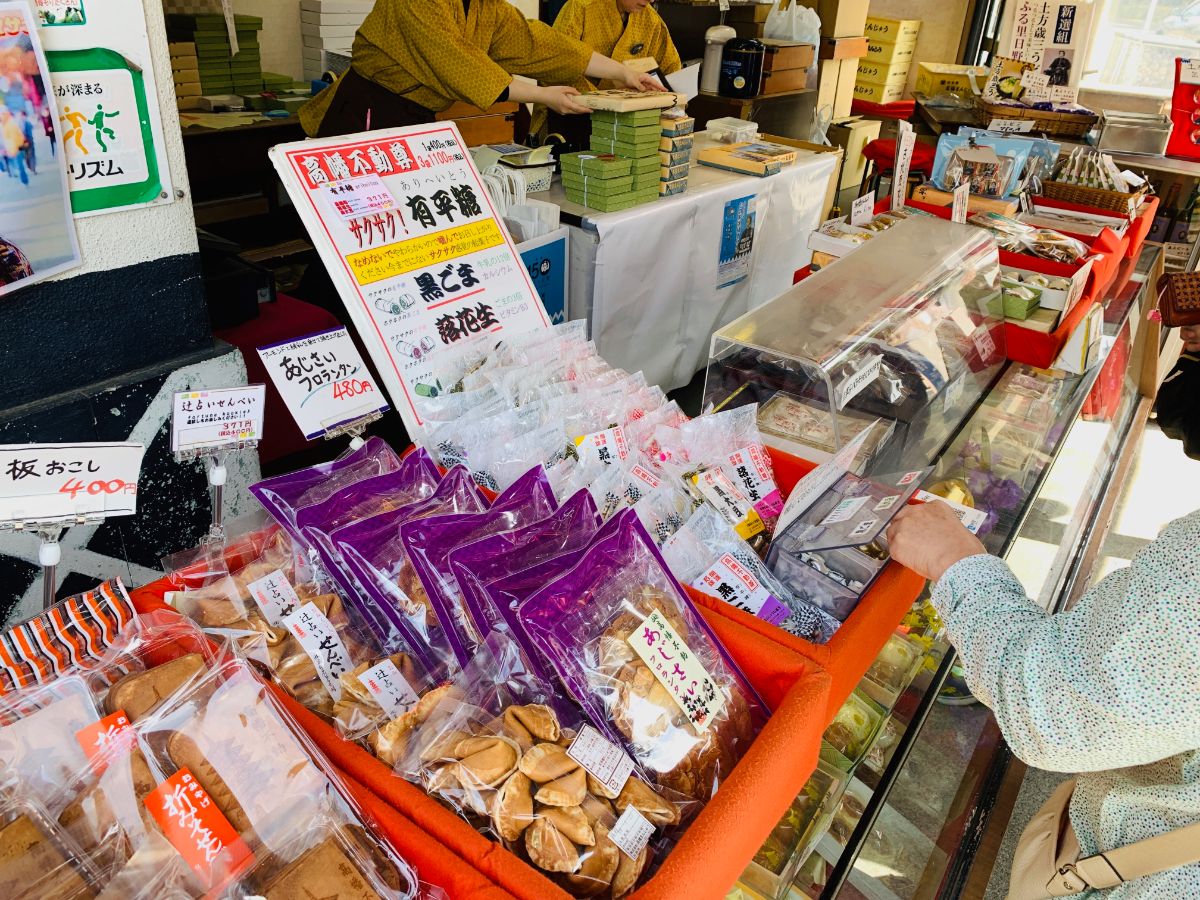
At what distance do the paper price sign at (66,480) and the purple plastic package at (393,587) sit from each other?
0.34 meters

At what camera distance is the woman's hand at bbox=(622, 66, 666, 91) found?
4.38 m

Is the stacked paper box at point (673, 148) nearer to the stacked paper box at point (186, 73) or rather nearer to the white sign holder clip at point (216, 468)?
the white sign holder clip at point (216, 468)

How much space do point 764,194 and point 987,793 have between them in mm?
3586

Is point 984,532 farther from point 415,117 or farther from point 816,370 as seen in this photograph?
point 415,117

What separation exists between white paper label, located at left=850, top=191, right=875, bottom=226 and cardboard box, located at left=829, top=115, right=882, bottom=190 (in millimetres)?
4645

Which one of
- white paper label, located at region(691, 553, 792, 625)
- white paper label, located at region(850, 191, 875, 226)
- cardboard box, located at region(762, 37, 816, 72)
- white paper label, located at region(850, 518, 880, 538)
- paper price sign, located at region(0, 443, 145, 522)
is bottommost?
white paper label, located at region(691, 553, 792, 625)

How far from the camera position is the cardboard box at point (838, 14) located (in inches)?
308

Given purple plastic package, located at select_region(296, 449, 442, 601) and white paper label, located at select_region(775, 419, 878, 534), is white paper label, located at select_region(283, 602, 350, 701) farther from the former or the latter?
white paper label, located at select_region(775, 419, 878, 534)

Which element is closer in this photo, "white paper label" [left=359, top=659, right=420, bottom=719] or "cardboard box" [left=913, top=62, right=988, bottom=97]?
"white paper label" [left=359, top=659, right=420, bottom=719]

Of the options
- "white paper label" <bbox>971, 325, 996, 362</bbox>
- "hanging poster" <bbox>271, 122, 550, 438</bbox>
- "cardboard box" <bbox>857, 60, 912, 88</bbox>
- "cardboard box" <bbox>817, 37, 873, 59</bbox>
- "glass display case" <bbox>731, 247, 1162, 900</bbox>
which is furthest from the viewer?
"cardboard box" <bbox>857, 60, 912, 88</bbox>

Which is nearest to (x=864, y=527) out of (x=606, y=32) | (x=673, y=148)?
(x=673, y=148)

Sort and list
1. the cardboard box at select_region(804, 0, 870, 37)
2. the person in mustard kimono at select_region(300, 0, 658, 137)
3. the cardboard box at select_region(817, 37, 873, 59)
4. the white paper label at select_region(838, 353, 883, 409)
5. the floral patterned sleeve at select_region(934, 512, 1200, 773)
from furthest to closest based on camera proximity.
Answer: the cardboard box at select_region(817, 37, 873, 59) < the cardboard box at select_region(804, 0, 870, 37) < the person in mustard kimono at select_region(300, 0, 658, 137) < the white paper label at select_region(838, 353, 883, 409) < the floral patterned sleeve at select_region(934, 512, 1200, 773)

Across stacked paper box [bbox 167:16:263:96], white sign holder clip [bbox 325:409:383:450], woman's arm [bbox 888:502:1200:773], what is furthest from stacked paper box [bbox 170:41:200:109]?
woman's arm [bbox 888:502:1200:773]

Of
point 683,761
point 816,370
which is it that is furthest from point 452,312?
point 683,761
